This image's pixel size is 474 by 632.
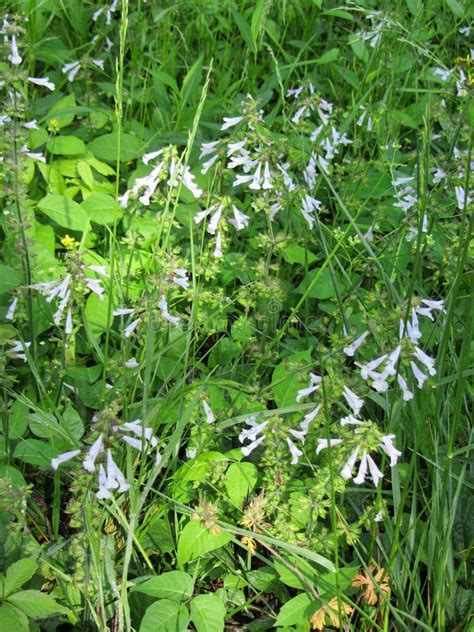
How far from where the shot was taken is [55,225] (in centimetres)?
304

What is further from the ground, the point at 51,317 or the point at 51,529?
the point at 51,317

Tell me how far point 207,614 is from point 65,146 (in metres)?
1.90

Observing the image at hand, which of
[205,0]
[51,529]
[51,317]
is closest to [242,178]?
[51,317]

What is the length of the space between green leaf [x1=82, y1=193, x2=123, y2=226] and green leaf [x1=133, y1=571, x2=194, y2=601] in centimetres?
133

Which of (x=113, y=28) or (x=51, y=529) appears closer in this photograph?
(x=51, y=529)

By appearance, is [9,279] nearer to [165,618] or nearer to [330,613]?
[165,618]

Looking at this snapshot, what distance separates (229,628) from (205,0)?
291 centimetres

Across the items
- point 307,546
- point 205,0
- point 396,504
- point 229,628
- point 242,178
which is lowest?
point 229,628

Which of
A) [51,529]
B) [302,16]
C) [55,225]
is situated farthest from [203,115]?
[51,529]

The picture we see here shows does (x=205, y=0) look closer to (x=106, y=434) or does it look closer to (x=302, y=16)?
(x=302, y=16)

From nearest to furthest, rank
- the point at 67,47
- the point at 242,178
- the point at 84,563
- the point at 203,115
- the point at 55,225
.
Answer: the point at 84,563 < the point at 242,178 < the point at 55,225 < the point at 203,115 < the point at 67,47

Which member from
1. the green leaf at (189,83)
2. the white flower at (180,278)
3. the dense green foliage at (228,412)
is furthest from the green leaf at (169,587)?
the green leaf at (189,83)

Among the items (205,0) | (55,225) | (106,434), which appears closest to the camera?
(106,434)

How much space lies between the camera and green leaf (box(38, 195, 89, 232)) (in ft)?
9.04
